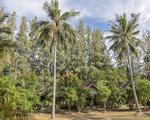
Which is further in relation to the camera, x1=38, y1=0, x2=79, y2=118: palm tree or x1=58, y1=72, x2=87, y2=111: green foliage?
x1=58, y1=72, x2=87, y2=111: green foliage

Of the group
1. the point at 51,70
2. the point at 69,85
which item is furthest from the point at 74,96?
the point at 51,70

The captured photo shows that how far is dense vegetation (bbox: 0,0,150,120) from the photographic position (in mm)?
44344

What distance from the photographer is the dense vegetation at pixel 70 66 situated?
44.3 m

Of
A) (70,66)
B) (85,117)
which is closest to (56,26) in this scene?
(85,117)

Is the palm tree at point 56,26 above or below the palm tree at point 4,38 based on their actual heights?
above

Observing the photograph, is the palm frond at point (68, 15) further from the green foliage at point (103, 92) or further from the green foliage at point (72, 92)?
the green foliage at point (103, 92)

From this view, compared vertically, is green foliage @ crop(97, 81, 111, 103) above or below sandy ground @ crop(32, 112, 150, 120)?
above

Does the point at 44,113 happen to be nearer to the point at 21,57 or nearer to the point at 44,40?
the point at 44,40

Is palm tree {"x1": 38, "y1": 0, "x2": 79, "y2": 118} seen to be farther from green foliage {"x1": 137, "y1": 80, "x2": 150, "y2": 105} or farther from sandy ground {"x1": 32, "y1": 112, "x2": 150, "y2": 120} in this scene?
green foliage {"x1": 137, "y1": 80, "x2": 150, "y2": 105}

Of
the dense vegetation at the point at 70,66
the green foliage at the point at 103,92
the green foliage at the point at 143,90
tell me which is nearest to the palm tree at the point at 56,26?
the dense vegetation at the point at 70,66

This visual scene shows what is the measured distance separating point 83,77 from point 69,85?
1616cm

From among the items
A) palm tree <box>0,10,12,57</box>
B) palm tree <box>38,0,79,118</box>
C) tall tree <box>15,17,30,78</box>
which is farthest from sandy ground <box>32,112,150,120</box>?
tall tree <box>15,17,30,78</box>

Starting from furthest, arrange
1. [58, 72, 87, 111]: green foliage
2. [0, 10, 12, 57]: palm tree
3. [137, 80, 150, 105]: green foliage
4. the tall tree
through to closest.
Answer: the tall tree, [137, 80, 150, 105]: green foliage, [58, 72, 87, 111]: green foliage, [0, 10, 12, 57]: palm tree

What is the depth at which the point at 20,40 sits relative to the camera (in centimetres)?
7562
